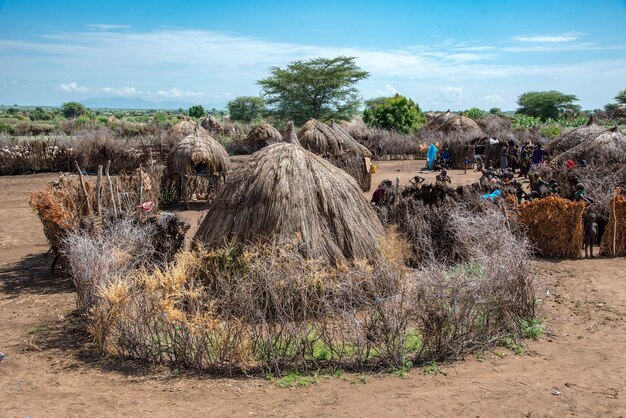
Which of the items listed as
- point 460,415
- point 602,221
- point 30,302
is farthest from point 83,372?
point 602,221

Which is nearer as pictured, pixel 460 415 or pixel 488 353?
pixel 460 415

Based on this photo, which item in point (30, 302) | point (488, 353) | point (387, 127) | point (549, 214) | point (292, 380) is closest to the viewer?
point (292, 380)

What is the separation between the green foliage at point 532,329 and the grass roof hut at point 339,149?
11.7 metres

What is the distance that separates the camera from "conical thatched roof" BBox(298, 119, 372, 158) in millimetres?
19453

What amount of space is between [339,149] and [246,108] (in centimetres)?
4379

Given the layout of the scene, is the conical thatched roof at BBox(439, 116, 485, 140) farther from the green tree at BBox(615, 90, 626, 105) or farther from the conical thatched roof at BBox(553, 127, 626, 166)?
the green tree at BBox(615, 90, 626, 105)

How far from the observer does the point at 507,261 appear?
275 inches

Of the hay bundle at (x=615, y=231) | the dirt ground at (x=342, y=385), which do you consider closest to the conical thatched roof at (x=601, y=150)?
the hay bundle at (x=615, y=231)

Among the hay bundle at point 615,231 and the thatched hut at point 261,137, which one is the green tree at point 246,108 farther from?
the hay bundle at point 615,231

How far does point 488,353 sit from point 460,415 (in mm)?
1498

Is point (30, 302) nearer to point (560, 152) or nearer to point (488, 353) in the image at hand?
point (488, 353)

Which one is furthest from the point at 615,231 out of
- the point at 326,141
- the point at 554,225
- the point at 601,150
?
the point at 326,141

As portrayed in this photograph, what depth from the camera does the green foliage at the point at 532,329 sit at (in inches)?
273

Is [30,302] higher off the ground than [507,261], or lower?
lower
